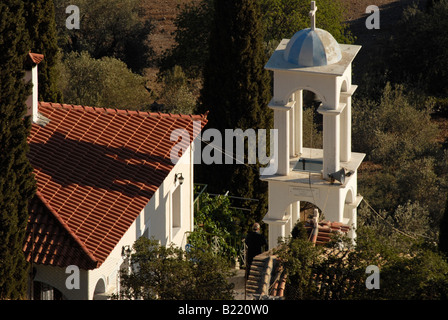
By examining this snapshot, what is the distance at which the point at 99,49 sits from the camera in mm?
54438

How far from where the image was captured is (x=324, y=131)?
25344 mm

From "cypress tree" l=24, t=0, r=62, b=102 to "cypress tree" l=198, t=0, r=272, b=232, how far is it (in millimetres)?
4734

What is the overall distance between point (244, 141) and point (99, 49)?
2457 cm

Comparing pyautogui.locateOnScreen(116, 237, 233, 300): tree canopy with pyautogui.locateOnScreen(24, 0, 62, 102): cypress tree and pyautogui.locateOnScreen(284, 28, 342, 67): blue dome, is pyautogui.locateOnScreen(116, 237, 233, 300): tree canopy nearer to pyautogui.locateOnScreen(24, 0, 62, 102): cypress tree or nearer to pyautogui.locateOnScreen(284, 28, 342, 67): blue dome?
pyautogui.locateOnScreen(284, 28, 342, 67): blue dome

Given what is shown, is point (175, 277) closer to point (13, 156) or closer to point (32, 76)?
point (13, 156)

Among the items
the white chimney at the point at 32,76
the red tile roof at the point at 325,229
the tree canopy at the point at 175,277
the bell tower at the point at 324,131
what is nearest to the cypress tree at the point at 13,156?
the tree canopy at the point at 175,277

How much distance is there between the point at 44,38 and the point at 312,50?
27.3 ft

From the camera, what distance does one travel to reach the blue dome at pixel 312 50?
2486 centimetres

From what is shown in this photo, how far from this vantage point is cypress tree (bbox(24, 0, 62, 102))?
2908 cm

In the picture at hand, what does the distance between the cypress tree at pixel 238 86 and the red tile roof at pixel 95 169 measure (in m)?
6.84

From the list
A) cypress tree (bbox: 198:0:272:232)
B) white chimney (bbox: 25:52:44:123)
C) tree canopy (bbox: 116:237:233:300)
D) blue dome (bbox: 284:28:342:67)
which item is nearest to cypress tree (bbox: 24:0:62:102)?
cypress tree (bbox: 198:0:272:232)

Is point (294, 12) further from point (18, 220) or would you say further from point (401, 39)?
point (18, 220)

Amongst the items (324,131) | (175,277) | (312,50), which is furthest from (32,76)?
(324,131)

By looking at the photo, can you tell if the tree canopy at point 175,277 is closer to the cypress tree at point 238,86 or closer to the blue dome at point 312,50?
the blue dome at point 312,50
